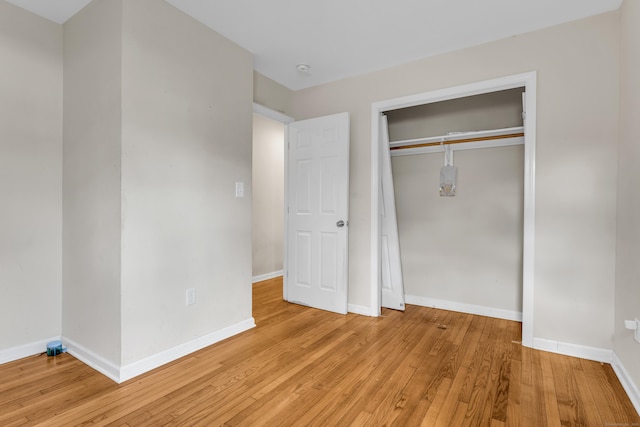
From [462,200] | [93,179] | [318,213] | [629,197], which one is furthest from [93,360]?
[629,197]

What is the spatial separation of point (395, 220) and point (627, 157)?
1.94 m

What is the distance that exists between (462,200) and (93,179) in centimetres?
330

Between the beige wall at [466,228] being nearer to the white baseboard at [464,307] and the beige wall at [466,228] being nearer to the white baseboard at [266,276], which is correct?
the white baseboard at [464,307]

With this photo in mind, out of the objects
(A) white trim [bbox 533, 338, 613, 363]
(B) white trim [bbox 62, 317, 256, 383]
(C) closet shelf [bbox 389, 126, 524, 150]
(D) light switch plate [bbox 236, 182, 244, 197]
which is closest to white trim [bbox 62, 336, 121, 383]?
(B) white trim [bbox 62, 317, 256, 383]

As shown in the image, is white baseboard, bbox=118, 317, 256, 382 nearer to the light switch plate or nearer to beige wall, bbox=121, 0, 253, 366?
beige wall, bbox=121, 0, 253, 366

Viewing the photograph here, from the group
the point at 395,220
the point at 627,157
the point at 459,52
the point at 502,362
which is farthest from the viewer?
the point at 395,220

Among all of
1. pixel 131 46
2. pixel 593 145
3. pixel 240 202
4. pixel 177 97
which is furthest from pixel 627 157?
pixel 131 46

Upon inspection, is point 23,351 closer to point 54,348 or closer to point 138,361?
point 54,348

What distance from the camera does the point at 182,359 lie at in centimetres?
232

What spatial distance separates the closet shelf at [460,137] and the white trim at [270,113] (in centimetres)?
121

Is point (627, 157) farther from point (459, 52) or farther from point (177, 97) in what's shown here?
point (177, 97)

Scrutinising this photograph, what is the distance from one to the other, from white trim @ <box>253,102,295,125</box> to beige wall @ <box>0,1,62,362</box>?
1571 millimetres

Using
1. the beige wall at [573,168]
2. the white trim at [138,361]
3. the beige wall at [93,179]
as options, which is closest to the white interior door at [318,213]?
the white trim at [138,361]

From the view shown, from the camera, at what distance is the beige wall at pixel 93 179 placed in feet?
6.77
